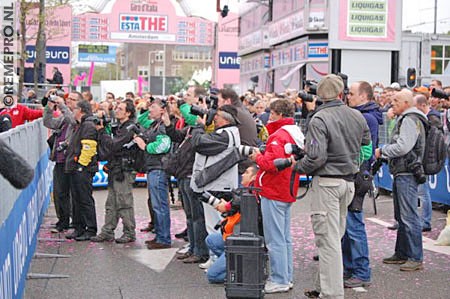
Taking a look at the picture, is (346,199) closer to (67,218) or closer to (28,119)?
(67,218)

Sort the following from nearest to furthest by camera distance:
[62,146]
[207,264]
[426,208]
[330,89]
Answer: [330,89]
[207,264]
[62,146]
[426,208]

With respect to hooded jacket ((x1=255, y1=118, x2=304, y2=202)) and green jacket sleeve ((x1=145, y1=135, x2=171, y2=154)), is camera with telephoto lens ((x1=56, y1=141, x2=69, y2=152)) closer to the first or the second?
green jacket sleeve ((x1=145, y1=135, x2=171, y2=154))

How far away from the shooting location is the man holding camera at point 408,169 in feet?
27.6

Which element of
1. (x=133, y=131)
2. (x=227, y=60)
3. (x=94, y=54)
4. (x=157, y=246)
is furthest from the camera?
(x=94, y=54)

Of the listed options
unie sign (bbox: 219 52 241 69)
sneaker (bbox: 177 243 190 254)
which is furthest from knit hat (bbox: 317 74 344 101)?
unie sign (bbox: 219 52 241 69)

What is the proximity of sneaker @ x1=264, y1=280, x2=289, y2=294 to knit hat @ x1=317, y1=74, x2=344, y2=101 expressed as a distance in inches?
75.1

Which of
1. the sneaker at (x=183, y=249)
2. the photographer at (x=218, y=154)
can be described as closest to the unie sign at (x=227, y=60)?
the sneaker at (x=183, y=249)

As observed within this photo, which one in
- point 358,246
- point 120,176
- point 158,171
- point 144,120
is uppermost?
point 144,120

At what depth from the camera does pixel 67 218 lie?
11.1 m

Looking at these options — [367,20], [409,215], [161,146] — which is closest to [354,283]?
[409,215]

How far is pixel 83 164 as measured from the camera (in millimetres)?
10234

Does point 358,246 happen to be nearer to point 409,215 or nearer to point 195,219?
point 409,215

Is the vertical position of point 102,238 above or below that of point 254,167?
below

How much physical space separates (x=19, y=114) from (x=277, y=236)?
24.8 feet
